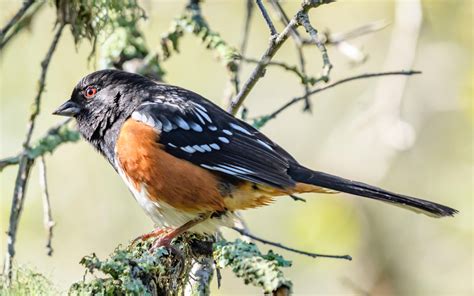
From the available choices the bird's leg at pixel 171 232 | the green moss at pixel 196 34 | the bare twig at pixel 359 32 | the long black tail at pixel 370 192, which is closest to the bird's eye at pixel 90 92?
the green moss at pixel 196 34

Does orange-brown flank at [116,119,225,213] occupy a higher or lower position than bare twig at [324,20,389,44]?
lower

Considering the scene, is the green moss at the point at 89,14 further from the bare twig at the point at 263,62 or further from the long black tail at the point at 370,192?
the long black tail at the point at 370,192

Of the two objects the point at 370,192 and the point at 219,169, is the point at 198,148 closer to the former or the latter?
the point at 219,169

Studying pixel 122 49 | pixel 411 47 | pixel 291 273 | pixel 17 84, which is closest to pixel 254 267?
pixel 122 49

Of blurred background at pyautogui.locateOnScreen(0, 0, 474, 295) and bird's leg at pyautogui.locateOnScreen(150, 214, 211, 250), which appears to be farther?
blurred background at pyautogui.locateOnScreen(0, 0, 474, 295)

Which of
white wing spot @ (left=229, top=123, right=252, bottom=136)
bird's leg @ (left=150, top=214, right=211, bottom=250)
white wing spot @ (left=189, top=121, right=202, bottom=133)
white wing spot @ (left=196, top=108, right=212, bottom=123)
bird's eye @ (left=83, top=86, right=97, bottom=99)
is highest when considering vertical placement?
bird's eye @ (left=83, top=86, right=97, bottom=99)

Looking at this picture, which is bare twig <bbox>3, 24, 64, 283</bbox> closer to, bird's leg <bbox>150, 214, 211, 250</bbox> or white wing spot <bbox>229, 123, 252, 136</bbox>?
bird's leg <bbox>150, 214, 211, 250</bbox>

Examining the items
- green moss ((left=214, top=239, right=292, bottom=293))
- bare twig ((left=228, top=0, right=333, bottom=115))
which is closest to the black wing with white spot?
bare twig ((left=228, top=0, right=333, bottom=115))

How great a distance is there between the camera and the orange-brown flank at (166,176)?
294cm

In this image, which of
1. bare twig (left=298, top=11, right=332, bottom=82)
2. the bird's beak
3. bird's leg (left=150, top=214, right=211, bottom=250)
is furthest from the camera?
the bird's beak

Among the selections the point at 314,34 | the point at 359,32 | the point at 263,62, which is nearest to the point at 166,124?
the point at 263,62

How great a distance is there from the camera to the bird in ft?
9.64

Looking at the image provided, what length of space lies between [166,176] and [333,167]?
2.12 m

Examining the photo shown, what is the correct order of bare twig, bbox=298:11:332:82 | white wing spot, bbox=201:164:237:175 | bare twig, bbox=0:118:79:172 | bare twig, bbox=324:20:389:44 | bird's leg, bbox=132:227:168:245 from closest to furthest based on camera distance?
1. bare twig, bbox=298:11:332:82
2. bird's leg, bbox=132:227:168:245
3. white wing spot, bbox=201:164:237:175
4. bare twig, bbox=0:118:79:172
5. bare twig, bbox=324:20:389:44
